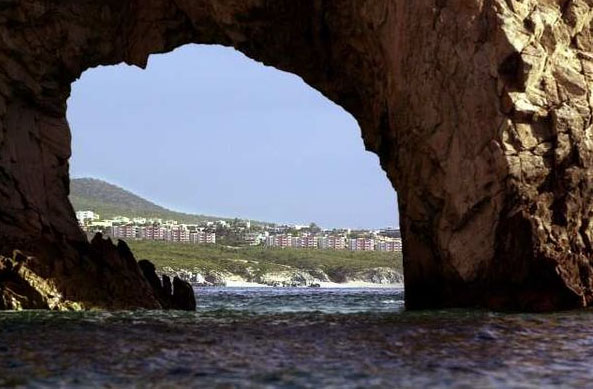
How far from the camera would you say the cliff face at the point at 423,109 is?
3203cm

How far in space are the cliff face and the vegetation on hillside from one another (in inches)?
3207

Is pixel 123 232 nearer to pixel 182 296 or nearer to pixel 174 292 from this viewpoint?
pixel 174 292

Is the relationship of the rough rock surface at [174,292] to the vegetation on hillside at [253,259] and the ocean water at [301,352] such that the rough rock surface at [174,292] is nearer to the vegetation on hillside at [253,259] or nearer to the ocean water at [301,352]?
the ocean water at [301,352]

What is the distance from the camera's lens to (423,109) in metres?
35.2

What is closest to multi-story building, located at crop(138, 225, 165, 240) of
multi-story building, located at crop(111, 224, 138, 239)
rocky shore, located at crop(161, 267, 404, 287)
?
multi-story building, located at crop(111, 224, 138, 239)

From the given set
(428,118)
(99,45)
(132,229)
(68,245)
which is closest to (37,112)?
(99,45)

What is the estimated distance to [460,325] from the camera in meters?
24.4

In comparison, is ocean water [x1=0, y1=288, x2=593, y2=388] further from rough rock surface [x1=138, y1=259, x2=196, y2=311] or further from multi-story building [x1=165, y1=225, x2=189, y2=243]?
multi-story building [x1=165, y1=225, x2=189, y2=243]

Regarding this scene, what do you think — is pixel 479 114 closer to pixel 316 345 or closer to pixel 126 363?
pixel 316 345

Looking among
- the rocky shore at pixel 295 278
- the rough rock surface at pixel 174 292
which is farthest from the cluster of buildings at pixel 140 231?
the rough rock surface at pixel 174 292

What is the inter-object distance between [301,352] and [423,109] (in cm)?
1876

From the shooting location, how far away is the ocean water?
1469cm

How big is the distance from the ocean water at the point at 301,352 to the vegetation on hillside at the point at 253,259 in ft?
322

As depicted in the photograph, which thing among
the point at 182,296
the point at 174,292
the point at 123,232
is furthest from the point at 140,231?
the point at 182,296
